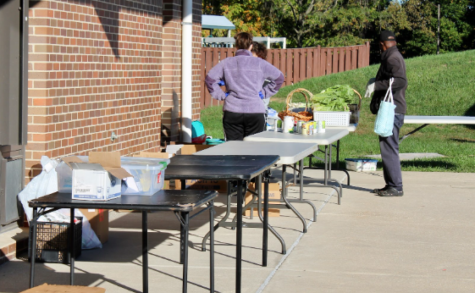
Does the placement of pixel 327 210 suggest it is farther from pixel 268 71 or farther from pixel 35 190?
pixel 35 190

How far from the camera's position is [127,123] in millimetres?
8727

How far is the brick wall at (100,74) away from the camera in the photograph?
6.66 metres

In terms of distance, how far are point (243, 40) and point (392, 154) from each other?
8.42ft

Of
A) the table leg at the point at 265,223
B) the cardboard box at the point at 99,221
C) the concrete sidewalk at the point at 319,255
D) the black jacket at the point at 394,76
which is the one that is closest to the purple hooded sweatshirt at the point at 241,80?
the concrete sidewalk at the point at 319,255

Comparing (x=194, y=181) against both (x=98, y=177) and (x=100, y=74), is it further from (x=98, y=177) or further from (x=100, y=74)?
(x=98, y=177)

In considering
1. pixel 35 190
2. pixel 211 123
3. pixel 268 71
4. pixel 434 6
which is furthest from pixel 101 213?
pixel 434 6

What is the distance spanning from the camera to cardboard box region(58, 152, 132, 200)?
415 cm

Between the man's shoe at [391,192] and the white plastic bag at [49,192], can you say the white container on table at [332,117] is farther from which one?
the white plastic bag at [49,192]

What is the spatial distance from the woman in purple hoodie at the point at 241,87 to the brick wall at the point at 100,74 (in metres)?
1.15

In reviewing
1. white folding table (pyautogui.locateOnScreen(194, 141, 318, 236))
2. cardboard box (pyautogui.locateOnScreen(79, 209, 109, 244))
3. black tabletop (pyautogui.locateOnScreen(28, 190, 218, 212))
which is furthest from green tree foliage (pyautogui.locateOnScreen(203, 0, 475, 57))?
black tabletop (pyautogui.locateOnScreen(28, 190, 218, 212))

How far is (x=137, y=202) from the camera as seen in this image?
4176 millimetres

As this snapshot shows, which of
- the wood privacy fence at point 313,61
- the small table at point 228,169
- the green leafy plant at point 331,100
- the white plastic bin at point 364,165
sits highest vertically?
the wood privacy fence at point 313,61

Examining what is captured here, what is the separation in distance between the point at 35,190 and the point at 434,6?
39943 mm

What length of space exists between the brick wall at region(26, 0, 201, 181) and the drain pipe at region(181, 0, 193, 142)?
0.10 m
